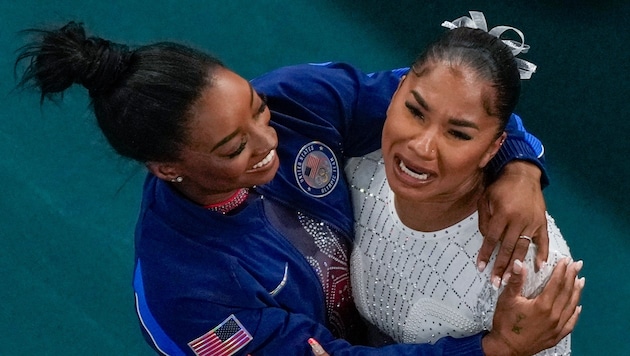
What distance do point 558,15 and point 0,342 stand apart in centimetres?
199

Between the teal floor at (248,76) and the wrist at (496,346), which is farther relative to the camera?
the teal floor at (248,76)

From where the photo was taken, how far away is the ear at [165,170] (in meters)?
1.18

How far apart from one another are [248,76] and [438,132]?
4.85 ft

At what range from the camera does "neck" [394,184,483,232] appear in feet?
4.18

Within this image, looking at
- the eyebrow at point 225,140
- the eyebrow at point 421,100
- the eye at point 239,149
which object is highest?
the eyebrow at point 421,100

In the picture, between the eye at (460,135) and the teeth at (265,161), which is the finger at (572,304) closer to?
the eye at (460,135)

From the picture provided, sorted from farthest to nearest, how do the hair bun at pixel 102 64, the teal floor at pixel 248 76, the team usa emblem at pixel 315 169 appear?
the teal floor at pixel 248 76
the team usa emblem at pixel 315 169
the hair bun at pixel 102 64

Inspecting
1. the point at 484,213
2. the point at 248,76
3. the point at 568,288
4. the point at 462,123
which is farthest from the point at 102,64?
the point at 248,76

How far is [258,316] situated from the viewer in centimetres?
122

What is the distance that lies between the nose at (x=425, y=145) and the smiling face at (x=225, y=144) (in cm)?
Answer: 21

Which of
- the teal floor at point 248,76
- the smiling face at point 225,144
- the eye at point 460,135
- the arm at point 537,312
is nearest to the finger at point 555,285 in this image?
the arm at point 537,312

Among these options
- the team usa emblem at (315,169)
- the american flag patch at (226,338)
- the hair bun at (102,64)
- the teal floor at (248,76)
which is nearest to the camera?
the hair bun at (102,64)

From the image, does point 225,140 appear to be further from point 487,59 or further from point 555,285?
point 555,285

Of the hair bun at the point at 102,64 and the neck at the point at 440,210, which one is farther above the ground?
the hair bun at the point at 102,64
